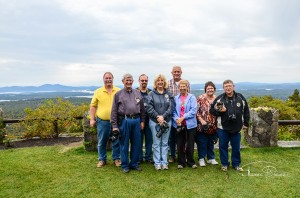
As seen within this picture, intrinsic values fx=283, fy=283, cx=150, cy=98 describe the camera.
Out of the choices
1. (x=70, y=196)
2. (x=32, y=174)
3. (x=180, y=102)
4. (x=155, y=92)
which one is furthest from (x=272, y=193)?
(x=32, y=174)

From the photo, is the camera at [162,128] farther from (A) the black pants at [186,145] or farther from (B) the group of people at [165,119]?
(A) the black pants at [186,145]

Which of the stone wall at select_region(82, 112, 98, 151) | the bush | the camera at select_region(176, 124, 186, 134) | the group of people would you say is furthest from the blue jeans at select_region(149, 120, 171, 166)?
the bush

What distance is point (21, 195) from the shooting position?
4738 mm

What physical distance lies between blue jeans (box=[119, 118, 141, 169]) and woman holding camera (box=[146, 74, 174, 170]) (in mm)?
326

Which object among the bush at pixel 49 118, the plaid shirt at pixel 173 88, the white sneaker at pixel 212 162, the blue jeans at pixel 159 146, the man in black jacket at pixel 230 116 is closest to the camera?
the man in black jacket at pixel 230 116

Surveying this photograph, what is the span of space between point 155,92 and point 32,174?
301 centimetres

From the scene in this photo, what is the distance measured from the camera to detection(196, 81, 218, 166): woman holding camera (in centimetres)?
593

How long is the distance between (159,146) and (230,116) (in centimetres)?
158

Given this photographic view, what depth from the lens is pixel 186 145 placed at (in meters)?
6.05

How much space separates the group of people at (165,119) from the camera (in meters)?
5.67

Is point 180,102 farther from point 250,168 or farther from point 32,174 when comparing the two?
point 32,174

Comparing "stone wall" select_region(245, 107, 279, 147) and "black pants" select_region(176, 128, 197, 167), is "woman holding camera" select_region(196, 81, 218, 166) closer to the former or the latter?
"black pants" select_region(176, 128, 197, 167)

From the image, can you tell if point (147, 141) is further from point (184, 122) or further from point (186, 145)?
point (184, 122)
